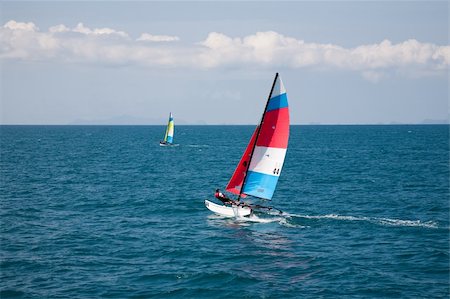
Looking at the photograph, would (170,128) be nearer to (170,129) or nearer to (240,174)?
(170,129)

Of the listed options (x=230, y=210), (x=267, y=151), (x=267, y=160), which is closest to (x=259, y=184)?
(x=267, y=160)

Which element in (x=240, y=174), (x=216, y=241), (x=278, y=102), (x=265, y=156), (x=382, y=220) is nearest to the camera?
(x=216, y=241)

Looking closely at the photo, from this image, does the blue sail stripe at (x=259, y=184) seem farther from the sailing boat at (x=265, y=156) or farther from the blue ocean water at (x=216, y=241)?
the blue ocean water at (x=216, y=241)

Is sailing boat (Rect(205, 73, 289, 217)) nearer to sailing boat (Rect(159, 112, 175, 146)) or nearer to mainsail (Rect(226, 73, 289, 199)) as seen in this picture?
mainsail (Rect(226, 73, 289, 199))

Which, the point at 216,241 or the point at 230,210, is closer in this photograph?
the point at 216,241

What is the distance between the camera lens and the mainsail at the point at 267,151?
4231 cm

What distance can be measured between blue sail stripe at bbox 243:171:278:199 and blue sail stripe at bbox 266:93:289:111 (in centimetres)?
656

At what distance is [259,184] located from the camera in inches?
1790

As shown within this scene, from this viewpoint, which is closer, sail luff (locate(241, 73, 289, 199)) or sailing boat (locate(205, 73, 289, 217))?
sail luff (locate(241, 73, 289, 199))

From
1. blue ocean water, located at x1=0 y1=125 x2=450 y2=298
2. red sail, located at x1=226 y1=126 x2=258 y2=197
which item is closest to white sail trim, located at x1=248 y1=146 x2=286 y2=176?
red sail, located at x1=226 y1=126 x2=258 y2=197

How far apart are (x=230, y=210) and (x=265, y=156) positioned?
20.5 feet

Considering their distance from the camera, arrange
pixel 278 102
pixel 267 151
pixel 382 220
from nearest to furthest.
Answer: pixel 278 102, pixel 267 151, pixel 382 220

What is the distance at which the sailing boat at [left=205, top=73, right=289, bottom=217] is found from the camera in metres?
42.4

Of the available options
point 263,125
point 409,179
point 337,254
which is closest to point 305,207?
point 263,125
